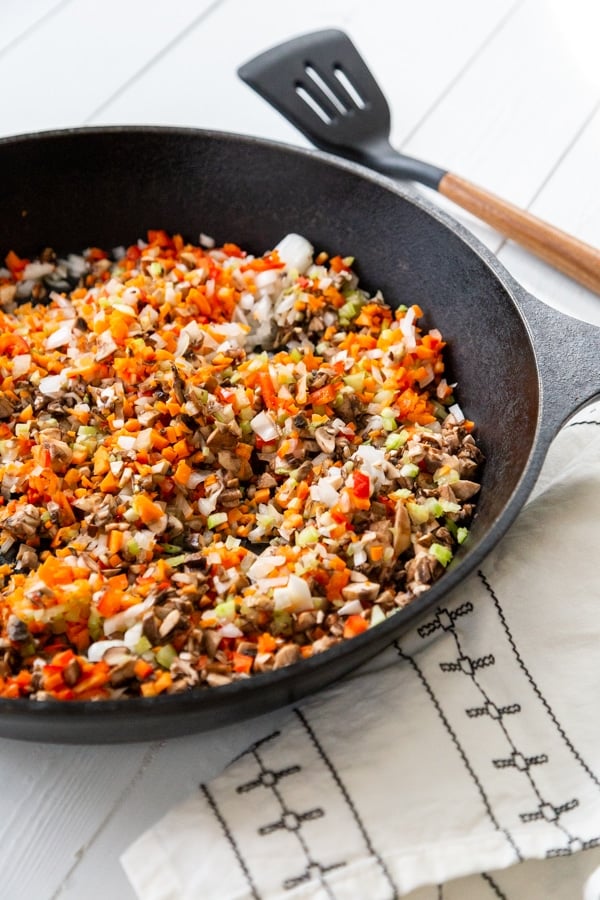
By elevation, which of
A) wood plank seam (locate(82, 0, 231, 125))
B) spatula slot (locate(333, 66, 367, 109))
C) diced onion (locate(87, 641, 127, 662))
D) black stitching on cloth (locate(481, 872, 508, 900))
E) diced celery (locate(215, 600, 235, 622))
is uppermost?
wood plank seam (locate(82, 0, 231, 125))

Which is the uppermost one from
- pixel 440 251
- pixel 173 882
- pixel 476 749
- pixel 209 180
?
pixel 209 180

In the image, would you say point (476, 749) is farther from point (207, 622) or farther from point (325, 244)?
point (325, 244)

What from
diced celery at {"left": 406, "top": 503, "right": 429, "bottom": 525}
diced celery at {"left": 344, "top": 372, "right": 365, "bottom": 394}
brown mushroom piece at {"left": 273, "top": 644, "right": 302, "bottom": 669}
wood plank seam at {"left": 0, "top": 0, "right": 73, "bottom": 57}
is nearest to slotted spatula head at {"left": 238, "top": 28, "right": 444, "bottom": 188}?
diced celery at {"left": 344, "top": 372, "right": 365, "bottom": 394}

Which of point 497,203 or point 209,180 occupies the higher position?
point 209,180

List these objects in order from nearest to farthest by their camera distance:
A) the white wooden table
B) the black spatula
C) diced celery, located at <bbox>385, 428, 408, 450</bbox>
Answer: diced celery, located at <bbox>385, 428, 408, 450</bbox>
the black spatula
the white wooden table

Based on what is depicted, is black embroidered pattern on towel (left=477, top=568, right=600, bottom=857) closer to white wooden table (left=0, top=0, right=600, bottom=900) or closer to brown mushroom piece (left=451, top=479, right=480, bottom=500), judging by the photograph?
brown mushroom piece (left=451, top=479, right=480, bottom=500)

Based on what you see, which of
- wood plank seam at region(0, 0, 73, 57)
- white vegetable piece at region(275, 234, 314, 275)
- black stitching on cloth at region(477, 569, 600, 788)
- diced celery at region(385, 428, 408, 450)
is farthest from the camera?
wood plank seam at region(0, 0, 73, 57)

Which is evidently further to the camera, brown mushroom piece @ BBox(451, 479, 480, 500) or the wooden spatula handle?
the wooden spatula handle

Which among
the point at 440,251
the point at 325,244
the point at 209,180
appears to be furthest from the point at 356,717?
the point at 209,180
